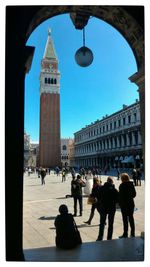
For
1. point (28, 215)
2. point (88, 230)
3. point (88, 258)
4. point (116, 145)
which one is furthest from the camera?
point (116, 145)

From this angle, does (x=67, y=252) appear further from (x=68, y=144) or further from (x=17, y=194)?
(x=68, y=144)

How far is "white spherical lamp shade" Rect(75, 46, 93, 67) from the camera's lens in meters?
5.05

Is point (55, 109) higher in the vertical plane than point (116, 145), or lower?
higher

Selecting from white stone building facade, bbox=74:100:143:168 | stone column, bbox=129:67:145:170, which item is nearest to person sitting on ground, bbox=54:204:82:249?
stone column, bbox=129:67:145:170

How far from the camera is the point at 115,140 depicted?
59.4 metres

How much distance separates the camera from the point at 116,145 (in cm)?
5888

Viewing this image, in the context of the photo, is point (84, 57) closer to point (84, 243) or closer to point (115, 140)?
point (84, 243)

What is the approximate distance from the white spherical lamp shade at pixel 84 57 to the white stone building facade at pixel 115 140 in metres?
37.7

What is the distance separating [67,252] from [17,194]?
1.70 metres

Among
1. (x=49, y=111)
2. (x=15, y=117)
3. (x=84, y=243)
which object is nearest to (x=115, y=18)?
(x=15, y=117)

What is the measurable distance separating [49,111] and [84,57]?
6523 cm

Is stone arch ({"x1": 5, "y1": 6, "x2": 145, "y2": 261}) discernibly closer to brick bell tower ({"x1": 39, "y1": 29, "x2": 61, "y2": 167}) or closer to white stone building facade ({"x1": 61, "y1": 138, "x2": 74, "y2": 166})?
brick bell tower ({"x1": 39, "y1": 29, "x2": 61, "y2": 167})

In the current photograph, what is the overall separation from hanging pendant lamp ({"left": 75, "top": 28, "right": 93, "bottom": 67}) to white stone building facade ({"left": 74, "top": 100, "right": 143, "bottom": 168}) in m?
37.7

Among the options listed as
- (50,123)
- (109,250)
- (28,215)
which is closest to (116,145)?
(50,123)
